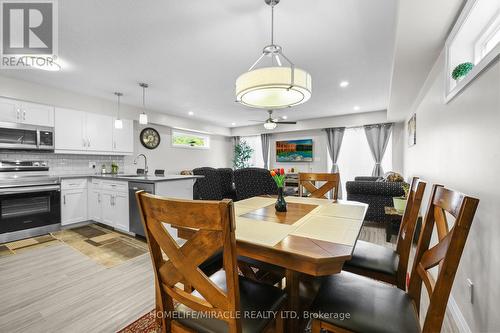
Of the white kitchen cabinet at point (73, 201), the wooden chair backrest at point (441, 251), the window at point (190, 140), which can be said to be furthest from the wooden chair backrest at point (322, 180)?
the window at point (190, 140)

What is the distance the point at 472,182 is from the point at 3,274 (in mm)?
4322

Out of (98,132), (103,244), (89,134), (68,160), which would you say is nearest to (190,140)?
(98,132)

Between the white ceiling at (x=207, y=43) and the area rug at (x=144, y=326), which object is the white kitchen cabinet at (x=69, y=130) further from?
the area rug at (x=144, y=326)

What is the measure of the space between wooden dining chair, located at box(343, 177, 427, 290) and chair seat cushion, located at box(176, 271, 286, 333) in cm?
71

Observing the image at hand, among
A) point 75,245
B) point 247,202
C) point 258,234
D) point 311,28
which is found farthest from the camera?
point 75,245

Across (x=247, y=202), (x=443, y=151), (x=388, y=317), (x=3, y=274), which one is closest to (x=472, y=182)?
(x=443, y=151)

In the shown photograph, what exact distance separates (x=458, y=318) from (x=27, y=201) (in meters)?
5.24

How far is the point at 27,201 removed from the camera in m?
3.28

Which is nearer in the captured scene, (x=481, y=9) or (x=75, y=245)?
(x=481, y=9)

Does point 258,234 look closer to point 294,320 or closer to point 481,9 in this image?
point 294,320

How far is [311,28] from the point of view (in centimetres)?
224

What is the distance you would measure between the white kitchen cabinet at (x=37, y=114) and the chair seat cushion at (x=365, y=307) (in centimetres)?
487

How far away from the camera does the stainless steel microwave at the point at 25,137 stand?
3277mm

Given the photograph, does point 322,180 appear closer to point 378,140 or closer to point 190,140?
point 378,140
